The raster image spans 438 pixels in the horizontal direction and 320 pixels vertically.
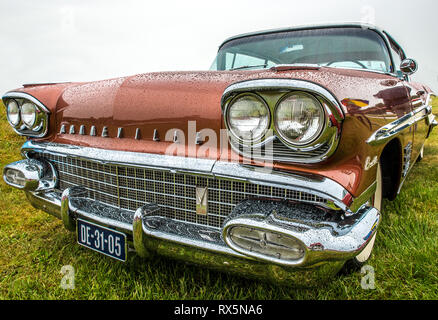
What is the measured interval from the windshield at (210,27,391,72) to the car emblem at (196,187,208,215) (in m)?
1.18

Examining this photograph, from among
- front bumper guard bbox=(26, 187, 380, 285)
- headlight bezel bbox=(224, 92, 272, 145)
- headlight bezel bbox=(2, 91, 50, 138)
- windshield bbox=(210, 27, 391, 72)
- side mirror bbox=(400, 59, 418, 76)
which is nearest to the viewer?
front bumper guard bbox=(26, 187, 380, 285)

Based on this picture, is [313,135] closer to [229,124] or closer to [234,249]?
[229,124]

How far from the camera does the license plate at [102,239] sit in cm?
146

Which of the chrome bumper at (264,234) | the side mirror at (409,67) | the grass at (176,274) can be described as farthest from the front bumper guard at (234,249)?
the side mirror at (409,67)

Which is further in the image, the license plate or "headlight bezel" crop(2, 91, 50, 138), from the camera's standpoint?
"headlight bezel" crop(2, 91, 50, 138)

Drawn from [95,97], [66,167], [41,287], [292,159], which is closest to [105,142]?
[95,97]

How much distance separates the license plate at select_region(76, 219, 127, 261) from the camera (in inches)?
57.4

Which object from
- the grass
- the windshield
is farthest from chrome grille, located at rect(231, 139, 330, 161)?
the windshield

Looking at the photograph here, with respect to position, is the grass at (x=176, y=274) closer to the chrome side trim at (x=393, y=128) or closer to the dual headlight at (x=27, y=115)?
the chrome side trim at (x=393, y=128)

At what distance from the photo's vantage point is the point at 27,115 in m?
1.95

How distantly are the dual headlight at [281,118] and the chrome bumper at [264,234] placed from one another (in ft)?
0.47

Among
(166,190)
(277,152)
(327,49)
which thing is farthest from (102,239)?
(327,49)

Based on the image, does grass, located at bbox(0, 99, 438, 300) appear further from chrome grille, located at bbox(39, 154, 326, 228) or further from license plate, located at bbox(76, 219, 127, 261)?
chrome grille, located at bbox(39, 154, 326, 228)

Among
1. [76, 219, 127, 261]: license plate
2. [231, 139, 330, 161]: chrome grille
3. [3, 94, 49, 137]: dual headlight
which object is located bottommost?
[76, 219, 127, 261]: license plate
